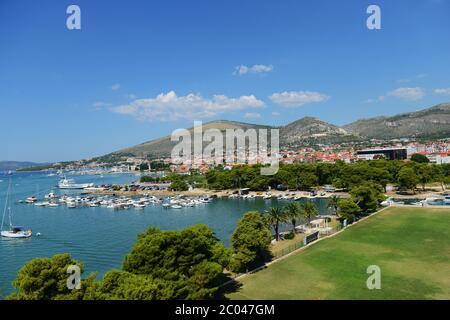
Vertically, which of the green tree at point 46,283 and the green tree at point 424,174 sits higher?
the green tree at point 424,174

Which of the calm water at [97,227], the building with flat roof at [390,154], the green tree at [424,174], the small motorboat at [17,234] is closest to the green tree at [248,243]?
the calm water at [97,227]

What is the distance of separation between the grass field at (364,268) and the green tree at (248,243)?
1072 millimetres

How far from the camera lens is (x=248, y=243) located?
66.6 ft

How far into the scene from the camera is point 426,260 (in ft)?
66.5

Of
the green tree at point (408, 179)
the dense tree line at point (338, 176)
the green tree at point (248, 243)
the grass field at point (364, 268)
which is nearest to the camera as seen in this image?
the grass field at point (364, 268)

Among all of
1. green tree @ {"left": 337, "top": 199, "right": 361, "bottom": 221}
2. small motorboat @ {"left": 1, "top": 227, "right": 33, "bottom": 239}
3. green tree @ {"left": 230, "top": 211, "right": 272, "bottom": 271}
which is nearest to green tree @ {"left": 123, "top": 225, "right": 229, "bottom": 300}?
green tree @ {"left": 230, "top": 211, "right": 272, "bottom": 271}

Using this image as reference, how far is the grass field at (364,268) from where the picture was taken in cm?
1634

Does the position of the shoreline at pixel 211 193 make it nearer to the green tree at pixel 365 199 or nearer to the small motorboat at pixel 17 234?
the green tree at pixel 365 199

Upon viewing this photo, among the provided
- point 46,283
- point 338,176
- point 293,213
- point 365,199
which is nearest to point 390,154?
point 338,176

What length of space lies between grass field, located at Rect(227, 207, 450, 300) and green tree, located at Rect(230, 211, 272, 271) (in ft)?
3.52

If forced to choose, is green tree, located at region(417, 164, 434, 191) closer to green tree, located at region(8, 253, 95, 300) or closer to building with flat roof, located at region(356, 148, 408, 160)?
building with flat roof, located at region(356, 148, 408, 160)

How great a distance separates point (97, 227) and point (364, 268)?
29.0m

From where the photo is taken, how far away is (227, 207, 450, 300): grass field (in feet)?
53.6

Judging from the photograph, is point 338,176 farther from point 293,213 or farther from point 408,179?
point 293,213
